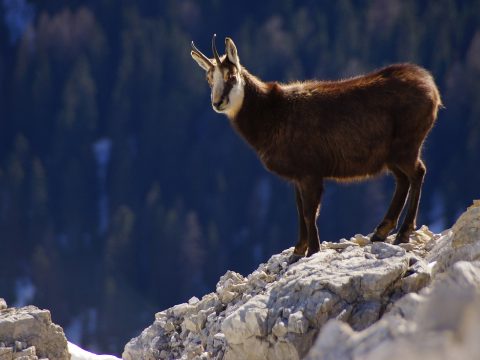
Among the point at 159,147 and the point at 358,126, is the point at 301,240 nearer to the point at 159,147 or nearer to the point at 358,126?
the point at 358,126

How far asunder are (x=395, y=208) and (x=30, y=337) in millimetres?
4758

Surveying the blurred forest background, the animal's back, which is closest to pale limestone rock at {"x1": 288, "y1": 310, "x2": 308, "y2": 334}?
the animal's back

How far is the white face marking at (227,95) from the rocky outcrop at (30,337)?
10.8 ft

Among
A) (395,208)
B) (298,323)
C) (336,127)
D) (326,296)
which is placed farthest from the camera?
(395,208)

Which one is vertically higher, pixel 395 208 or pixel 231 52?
pixel 231 52

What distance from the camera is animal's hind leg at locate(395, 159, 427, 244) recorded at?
1388cm

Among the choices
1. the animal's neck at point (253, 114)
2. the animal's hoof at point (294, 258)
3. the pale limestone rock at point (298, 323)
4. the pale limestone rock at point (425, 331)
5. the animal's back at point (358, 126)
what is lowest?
the pale limestone rock at point (425, 331)

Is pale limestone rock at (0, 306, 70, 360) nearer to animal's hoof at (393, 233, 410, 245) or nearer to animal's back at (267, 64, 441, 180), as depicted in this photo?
animal's back at (267, 64, 441, 180)

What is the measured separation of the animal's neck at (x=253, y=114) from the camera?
1399 centimetres

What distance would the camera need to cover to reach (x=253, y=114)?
553 inches

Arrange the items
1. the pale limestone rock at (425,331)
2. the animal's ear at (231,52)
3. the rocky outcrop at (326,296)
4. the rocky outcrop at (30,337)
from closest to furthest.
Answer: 1. the pale limestone rock at (425,331)
2. the rocky outcrop at (326,296)
3. the rocky outcrop at (30,337)
4. the animal's ear at (231,52)

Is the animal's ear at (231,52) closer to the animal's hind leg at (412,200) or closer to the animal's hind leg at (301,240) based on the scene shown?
the animal's hind leg at (301,240)

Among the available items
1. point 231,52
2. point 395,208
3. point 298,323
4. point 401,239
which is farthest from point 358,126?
point 298,323

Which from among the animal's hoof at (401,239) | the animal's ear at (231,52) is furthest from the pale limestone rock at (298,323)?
the animal's ear at (231,52)
